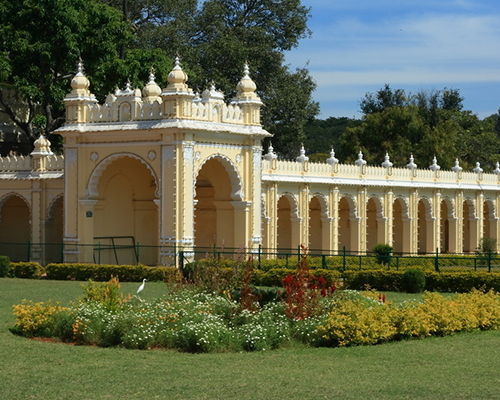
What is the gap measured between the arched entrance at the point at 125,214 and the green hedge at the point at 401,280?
768 centimetres

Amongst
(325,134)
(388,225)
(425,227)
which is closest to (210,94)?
(388,225)

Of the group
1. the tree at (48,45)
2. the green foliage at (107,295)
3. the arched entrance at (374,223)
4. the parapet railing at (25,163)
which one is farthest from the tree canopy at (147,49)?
the green foliage at (107,295)

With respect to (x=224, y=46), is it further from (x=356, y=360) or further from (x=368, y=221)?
(x=356, y=360)

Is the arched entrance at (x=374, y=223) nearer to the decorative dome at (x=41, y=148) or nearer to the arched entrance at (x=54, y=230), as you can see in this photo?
the arched entrance at (x=54, y=230)

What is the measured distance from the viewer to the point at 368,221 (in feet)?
147

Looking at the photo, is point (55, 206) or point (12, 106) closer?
point (55, 206)

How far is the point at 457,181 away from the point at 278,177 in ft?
48.2

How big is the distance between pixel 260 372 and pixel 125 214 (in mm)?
19726

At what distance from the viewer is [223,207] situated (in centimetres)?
3155

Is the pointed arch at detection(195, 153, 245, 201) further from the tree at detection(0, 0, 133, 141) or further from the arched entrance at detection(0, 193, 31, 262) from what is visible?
the tree at detection(0, 0, 133, 141)

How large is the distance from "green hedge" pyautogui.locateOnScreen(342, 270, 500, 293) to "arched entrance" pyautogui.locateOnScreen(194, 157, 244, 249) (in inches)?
215

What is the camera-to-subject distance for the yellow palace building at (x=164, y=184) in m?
29.1

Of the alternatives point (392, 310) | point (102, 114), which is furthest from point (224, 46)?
point (392, 310)

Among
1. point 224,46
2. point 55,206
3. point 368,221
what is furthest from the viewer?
point 224,46
